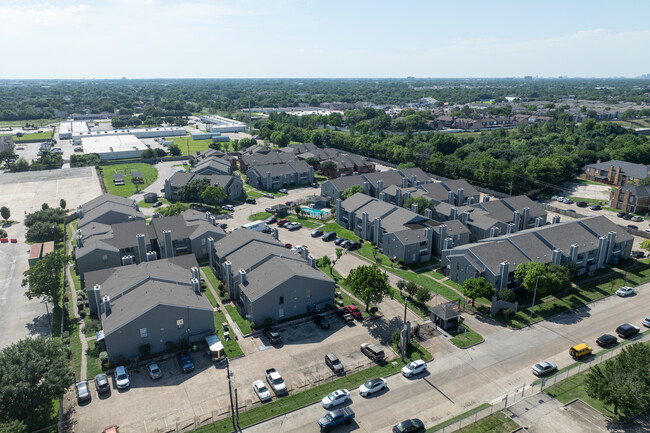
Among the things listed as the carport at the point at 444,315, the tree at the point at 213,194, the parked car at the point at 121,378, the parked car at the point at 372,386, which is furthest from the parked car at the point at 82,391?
the tree at the point at 213,194

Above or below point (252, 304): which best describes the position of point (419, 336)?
below

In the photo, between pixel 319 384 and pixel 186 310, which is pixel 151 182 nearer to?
pixel 186 310

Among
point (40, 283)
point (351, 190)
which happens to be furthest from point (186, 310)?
point (351, 190)

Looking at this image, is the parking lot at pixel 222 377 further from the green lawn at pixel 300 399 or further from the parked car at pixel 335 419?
the parked car at pixel 335 419

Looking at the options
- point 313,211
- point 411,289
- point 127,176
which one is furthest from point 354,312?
point 127,176

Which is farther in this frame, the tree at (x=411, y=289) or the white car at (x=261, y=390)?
the tree at (x=411, y=289)

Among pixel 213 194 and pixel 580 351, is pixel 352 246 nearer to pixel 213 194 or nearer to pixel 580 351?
pixel 213 194

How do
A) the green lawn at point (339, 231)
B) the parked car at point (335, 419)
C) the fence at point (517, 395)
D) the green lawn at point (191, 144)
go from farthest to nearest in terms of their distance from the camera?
1. the green lawn at point (191, 144)
2. the green lawn at point (339, 231)
3. the fence at point (517, 395)
4. the parked car at point (335, 419)
